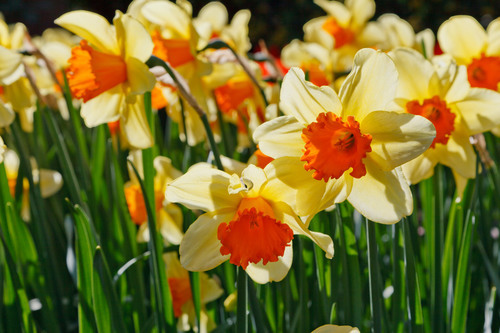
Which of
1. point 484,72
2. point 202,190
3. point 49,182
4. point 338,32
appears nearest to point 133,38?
point 202,190

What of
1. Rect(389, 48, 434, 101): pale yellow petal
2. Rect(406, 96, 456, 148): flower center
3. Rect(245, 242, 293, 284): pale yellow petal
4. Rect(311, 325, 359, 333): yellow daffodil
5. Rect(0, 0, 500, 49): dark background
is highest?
Rect(389, 48, 434, 101): pale yellow petal

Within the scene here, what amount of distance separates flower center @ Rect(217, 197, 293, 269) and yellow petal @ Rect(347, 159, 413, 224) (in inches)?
5.3

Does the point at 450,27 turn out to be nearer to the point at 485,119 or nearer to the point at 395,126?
the point at 485,119

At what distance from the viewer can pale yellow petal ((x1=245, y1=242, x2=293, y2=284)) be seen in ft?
3.80

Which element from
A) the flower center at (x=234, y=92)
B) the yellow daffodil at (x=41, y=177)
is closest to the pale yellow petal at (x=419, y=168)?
the flower center at (x=234, y=92)

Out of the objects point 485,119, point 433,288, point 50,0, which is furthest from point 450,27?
point 50,0

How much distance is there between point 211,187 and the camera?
1.10 metres

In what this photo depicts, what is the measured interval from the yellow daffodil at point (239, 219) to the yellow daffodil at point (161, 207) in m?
0.57

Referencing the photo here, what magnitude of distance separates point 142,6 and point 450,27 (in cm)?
91

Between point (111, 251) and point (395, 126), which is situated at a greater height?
point (395, 126)

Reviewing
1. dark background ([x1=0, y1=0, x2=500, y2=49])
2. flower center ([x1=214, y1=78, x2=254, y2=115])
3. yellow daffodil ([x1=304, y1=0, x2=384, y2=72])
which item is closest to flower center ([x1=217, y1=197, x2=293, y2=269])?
flower center ([x1=214, y1=78, x2=254, y2=115])

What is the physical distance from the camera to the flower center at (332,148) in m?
0.99

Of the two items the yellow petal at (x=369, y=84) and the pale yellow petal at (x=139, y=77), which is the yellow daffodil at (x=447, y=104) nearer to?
the yellow petal at (x=369, y=84)

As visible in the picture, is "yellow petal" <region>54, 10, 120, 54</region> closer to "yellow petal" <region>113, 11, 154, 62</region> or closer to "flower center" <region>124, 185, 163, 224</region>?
"yellow petal" <region>113, 11, 154, 62</region>
